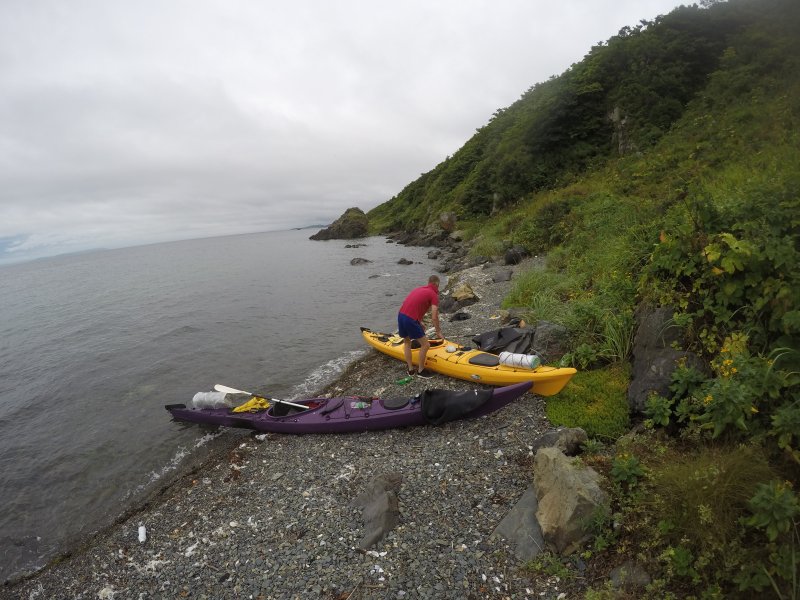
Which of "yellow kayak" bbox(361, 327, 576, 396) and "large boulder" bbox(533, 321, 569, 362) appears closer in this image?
"yellow kayak" bbox(361, 327, 576, 396)

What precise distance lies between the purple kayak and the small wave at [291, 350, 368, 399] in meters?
2.59

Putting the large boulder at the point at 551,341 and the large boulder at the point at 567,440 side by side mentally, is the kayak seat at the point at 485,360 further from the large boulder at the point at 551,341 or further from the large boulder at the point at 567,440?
the large boulder at the point at 567,440

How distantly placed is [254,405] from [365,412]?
11.0 ft

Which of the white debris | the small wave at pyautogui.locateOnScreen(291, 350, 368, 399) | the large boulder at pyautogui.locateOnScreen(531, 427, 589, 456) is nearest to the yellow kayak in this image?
the large boulder at pyautogui.locateOnScreen(531, 427, 589, 456)

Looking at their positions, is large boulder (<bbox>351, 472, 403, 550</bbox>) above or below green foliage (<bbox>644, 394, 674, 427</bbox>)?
below

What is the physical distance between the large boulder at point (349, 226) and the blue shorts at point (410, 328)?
263ft

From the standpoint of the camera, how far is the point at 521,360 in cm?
821

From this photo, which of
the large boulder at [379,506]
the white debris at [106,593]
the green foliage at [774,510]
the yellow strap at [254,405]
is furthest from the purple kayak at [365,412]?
the green foliage at [774,510]

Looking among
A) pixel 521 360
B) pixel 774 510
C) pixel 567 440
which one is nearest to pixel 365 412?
pixel 521 360

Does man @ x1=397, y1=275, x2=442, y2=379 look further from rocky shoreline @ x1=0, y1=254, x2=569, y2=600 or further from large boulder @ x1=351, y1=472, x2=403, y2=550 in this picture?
large boulder @ x1=351, y1=472, x2=403, y2=550

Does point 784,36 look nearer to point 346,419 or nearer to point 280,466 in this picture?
point 346,419

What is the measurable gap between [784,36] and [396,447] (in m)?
30.2

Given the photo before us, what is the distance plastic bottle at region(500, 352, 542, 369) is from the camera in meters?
8.02

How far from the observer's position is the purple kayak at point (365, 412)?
7.50 meters
